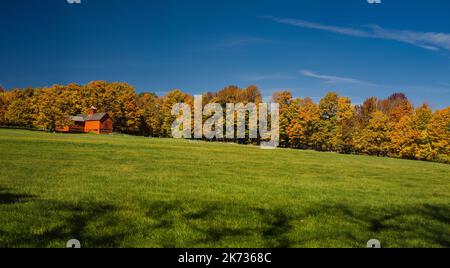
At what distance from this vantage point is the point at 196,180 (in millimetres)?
17453

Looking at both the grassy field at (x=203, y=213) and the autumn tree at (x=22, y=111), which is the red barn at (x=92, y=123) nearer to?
the autumn tree at (x=22, y=111)

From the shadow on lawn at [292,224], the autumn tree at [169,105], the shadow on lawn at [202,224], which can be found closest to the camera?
the shadow on lawn at [202,224]

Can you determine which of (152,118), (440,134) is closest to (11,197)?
(440,134)

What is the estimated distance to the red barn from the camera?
322 feet

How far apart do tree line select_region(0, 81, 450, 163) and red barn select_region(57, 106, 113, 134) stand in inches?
142

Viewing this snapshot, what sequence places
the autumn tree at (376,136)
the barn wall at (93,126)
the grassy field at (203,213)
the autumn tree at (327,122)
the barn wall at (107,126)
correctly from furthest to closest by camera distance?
the barn wall at (107,126), the barn wall at (93,126), the autumn tree at (327,122), the autumn tree at (376,136), the grassy field at (203,213)

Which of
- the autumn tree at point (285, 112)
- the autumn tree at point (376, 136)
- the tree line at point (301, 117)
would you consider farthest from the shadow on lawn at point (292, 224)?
the autumn tree at point (285, 112)

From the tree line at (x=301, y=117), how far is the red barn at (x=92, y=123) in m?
3.61

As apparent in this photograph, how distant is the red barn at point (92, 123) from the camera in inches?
3868

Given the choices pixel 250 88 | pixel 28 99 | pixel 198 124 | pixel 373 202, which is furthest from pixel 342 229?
pixel 28 99

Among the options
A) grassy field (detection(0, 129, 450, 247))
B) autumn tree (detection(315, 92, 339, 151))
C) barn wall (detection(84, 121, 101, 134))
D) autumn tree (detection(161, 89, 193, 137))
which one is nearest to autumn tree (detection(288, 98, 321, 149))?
autumn tree (detection(315, 92, 339, 151))

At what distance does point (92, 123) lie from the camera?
99.4 meters

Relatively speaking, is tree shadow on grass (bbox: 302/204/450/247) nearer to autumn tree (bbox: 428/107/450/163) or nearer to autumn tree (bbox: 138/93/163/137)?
autumn tree (bbox: 428/107/450/163)

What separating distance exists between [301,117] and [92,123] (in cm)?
5747
